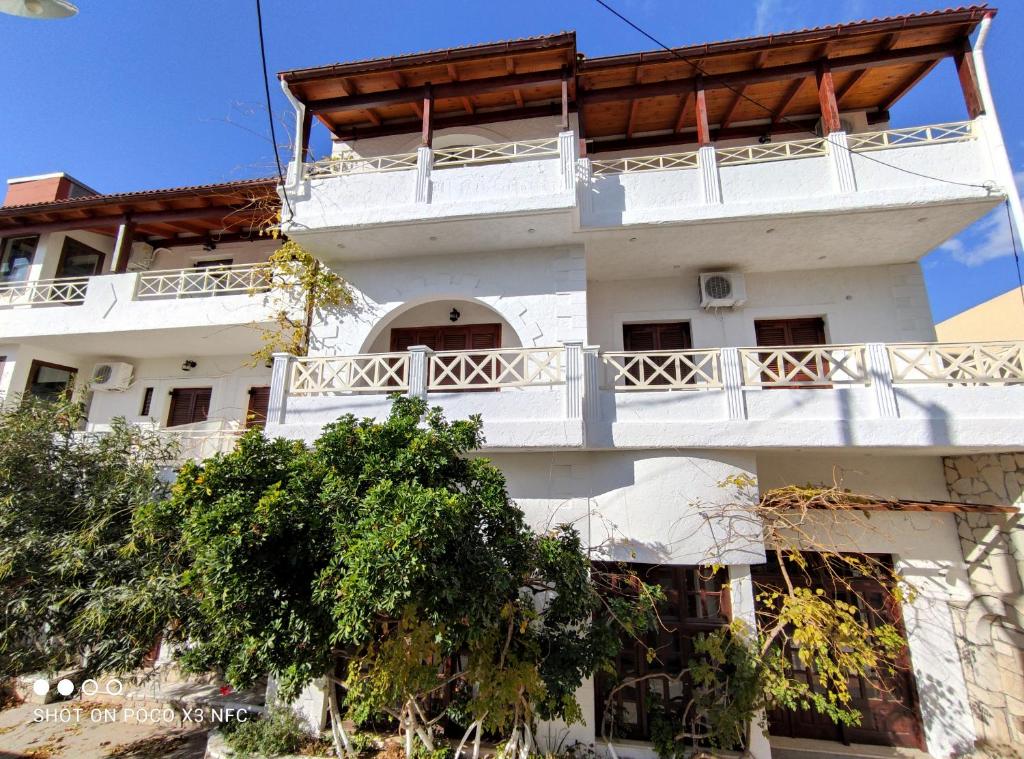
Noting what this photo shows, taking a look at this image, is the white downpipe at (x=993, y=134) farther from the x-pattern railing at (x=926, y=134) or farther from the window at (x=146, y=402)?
the window at (x=146, y=402)

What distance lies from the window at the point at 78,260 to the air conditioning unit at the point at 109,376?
2.60 m

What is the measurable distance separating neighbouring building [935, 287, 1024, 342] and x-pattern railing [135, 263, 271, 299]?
18965 mm

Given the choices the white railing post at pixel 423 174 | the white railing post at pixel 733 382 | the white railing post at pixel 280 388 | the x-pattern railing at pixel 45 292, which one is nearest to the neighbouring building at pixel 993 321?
the white railing post at pixel 733 382

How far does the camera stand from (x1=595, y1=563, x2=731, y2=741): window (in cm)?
629

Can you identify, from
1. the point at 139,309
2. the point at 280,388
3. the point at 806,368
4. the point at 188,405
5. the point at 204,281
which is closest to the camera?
the point at 806,368

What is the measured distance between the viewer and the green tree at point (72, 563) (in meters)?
5.21

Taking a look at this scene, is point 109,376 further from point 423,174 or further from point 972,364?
point 972,364

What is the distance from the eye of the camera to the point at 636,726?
6414 millimetres

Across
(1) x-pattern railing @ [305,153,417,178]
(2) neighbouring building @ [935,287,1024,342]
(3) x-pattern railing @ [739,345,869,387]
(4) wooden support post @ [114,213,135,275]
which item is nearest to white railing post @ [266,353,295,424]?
(1) x-pattern railing @ [305,153,417,178]

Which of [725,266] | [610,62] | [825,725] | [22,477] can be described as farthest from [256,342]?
[825,725]

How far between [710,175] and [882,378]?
13.4 ft

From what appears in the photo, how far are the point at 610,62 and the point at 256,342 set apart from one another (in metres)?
9.09

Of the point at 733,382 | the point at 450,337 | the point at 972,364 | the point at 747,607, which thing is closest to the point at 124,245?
the point at 450,337

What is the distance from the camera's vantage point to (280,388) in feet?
23.3
